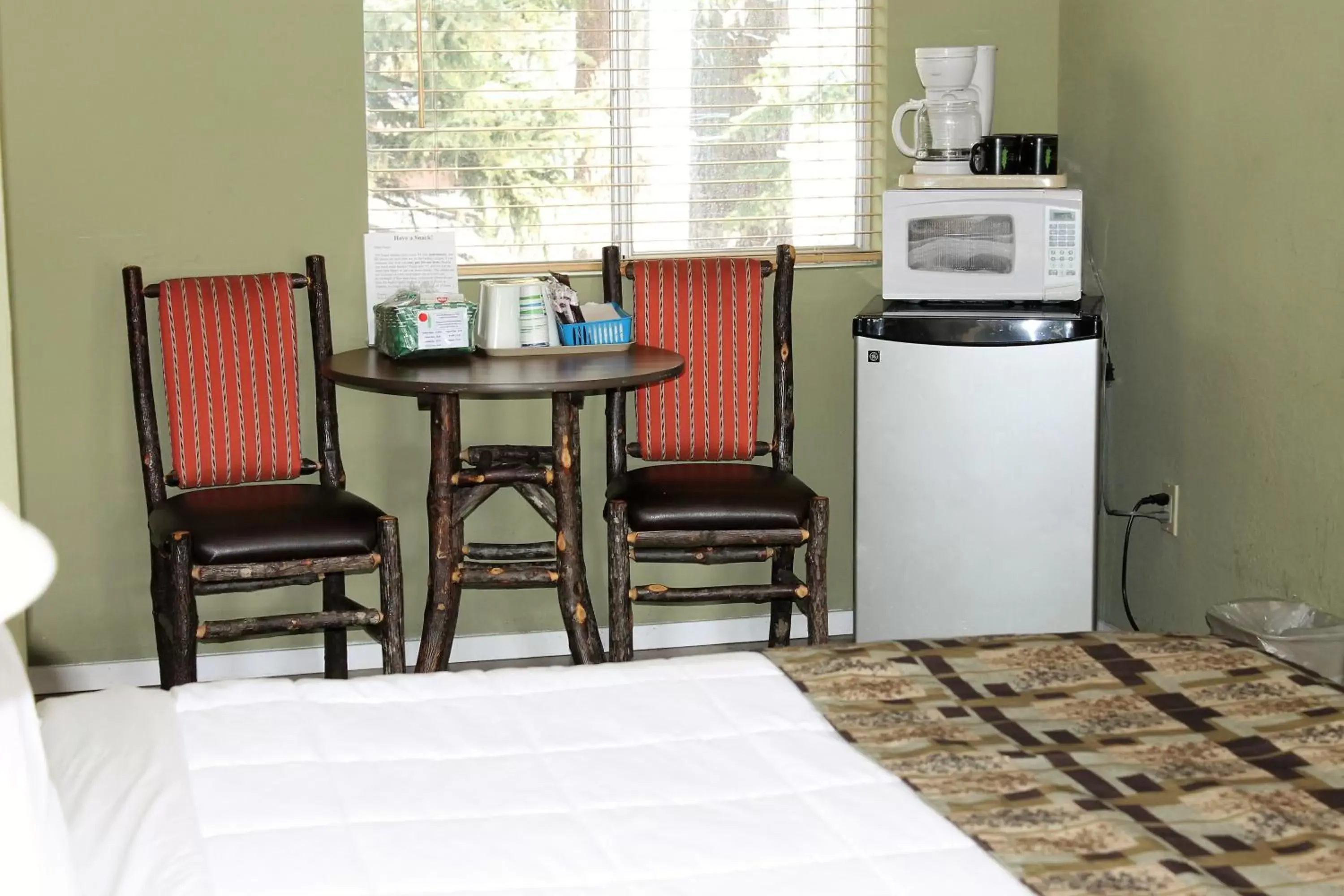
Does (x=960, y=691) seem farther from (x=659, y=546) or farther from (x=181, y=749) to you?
(x=659, y=546)

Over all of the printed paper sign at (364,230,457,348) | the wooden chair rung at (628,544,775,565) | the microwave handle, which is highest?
the microwave handle

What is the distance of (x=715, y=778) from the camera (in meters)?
1.57

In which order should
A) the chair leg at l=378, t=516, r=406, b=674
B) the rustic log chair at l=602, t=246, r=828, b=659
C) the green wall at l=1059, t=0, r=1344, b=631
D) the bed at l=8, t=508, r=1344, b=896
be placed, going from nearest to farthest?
the bed at l=8, t=508, r=1344, b=896 < the green wall at l=1059, t=0, r=1344, b=631 < the chair leg at l=378, t=516, r=406, b=674 < the rustic log chair at l=602, t=246, r=828, b=659

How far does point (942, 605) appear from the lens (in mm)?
3393

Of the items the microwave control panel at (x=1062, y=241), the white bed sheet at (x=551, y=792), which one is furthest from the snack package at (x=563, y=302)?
the white bed sheet at (x=551, y=792)

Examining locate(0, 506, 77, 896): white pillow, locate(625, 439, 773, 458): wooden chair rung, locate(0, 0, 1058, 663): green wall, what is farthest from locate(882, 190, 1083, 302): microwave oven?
locate(0, 506, 77, 896): white pillow

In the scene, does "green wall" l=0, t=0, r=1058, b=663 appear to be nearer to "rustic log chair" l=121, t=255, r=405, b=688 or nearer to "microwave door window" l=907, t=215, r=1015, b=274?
"rustic log chair" l=121, t=255, r=405, b=688

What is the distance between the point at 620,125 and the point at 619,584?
1170 mm

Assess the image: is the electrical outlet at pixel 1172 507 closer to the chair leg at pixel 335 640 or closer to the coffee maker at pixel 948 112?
the coffee maker at pixel 948 112

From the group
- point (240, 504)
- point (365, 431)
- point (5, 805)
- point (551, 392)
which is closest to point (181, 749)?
point (5, 805)

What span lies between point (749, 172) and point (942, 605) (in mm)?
1195

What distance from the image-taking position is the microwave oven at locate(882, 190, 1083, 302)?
338 centimetres

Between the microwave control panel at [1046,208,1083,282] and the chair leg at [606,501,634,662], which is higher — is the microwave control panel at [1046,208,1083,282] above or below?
above

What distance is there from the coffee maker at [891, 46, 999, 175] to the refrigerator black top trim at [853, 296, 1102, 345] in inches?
13.9
